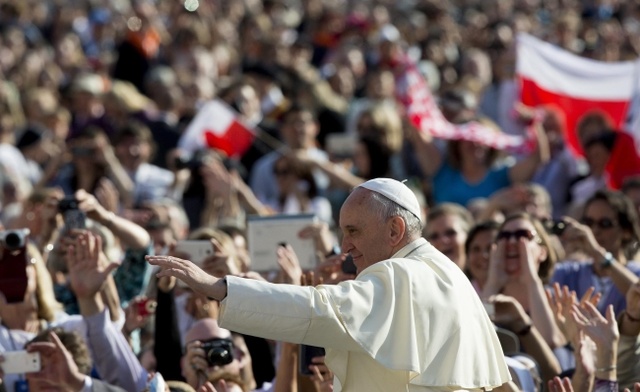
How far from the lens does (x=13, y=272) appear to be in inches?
321

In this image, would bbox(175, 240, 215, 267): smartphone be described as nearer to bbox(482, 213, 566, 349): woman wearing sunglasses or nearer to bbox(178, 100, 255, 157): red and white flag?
bbox(482, 213, 566, 349): woman wearing sunglasses

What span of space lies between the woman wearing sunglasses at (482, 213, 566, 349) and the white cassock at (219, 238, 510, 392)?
301 centimetres

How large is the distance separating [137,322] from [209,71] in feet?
28.3

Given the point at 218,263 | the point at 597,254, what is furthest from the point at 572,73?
the point at 218,263

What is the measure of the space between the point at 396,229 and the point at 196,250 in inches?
119

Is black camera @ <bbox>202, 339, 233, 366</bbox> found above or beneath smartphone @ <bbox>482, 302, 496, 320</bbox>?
beneath

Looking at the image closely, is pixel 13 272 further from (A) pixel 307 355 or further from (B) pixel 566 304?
(B) pixel 566 304

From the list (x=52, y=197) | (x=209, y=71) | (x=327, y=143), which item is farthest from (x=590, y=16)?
(x=52, y=197)

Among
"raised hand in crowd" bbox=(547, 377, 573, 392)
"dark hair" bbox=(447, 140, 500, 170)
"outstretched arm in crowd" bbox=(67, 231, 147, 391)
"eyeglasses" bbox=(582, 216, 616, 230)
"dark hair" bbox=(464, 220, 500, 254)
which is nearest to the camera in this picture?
"raised hand in crowd" bbox=(547, 377, 573, 392)

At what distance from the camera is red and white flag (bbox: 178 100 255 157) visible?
44.0 feet

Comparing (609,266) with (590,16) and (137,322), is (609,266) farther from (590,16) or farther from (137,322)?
(590,16)

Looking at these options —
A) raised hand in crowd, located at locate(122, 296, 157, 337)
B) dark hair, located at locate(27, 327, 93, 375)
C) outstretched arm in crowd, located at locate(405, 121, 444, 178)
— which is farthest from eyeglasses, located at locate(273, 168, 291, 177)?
dark hair, located at locate(27, 327, 93, 375)

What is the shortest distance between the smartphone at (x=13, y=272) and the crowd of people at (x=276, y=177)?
0.04 ft

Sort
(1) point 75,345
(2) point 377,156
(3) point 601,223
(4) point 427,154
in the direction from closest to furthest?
(1) point 75,345 < (3) point 601,223 < (2) point 377,156 < (4) point 427,154
